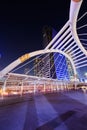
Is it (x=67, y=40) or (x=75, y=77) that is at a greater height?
(x=67, y=40)

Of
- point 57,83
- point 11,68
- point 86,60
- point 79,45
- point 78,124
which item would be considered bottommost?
point 78,124

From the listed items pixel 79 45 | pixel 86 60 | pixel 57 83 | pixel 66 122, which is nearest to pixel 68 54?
pixel 86 60

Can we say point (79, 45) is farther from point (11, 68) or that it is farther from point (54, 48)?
point (11, 68)

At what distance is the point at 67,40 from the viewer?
17.0m

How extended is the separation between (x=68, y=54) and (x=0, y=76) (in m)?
15.5

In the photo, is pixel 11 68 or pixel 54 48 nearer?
pixel 11 68

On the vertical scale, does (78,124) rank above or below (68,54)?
below

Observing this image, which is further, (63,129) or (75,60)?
(75,60)

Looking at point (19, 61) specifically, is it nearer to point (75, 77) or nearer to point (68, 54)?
point (68, 54)

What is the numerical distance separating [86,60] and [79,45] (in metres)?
3.79

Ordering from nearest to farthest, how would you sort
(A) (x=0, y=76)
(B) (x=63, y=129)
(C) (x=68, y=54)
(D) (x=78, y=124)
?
(B) (x=63, y=129)
(D) (x=78, y=124)
(A) (x=0, y=76)
(C) (x=68, y=54)

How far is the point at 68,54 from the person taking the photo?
82.0 feet

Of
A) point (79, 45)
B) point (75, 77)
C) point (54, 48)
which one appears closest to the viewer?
point (79, 45)

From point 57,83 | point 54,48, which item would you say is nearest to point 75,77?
point 54,48
